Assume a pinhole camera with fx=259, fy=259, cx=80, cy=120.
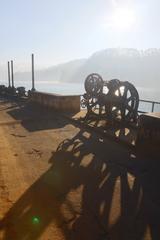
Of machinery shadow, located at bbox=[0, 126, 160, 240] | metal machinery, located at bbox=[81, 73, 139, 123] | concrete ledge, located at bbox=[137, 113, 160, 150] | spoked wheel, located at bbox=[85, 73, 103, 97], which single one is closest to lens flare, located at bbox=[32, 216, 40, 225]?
machinery shadow, located at bbox=[0, 126, 160, 240]

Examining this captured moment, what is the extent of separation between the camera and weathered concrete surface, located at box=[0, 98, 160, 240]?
4418 mm

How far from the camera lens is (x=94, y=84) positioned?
51.0 feet

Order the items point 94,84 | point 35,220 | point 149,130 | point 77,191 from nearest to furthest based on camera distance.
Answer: point 35,220
point 77,191
point 149,130
point 94,84

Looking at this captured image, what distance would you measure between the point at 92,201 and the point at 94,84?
10.9 meters

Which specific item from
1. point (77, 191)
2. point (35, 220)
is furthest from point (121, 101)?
point (35, 220)

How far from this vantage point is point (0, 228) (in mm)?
4422

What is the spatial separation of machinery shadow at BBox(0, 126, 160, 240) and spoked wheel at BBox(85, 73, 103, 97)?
7.15 meters

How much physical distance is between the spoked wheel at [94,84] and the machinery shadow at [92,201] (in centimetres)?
715

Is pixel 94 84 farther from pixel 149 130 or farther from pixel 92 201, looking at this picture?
pixel 92 201

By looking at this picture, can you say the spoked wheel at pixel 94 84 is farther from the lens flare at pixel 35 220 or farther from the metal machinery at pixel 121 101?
the lens flare at pixel 35 220

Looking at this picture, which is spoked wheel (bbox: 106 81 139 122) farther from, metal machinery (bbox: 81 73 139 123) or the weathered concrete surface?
the weathered concrete surface

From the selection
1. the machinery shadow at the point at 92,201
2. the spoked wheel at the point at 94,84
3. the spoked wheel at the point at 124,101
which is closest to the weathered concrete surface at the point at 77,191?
the machinery shadow at the point at 92,201

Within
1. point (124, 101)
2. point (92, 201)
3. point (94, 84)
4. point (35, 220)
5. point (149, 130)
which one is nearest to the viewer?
point (35, 220)

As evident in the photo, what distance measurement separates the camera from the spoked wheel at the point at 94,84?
14844mm
